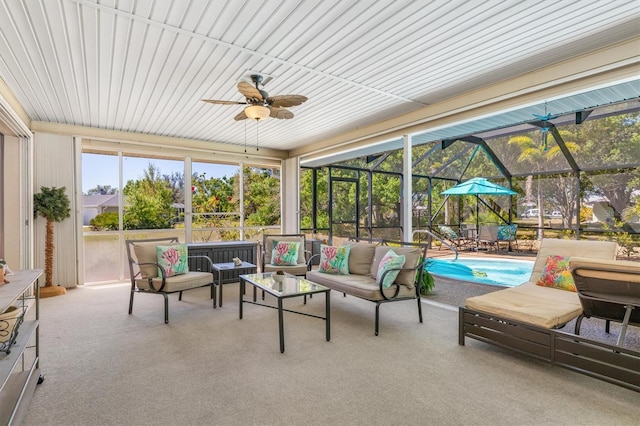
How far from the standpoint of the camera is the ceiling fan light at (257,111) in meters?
3.43

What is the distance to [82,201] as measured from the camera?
5742 mm

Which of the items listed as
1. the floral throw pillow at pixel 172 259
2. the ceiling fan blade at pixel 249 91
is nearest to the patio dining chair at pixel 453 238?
the floral throw pillow at pixel 172 259

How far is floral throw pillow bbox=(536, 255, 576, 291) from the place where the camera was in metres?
3.34

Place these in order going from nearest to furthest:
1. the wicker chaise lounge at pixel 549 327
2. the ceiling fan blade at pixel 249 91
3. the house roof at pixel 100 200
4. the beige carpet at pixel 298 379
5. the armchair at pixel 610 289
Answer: the beige carpet at pixel 298 379 → the wicker chaise lounge at pixel 549 327 → the armchair at pixel 610 289 → the ceiling fan blade at pixel 249 91 → the house roof at pixel 100 200

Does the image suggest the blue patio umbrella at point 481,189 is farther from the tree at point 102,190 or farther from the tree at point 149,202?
the tree at point 102,190

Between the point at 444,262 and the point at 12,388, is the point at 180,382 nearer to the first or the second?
the point at 12,388

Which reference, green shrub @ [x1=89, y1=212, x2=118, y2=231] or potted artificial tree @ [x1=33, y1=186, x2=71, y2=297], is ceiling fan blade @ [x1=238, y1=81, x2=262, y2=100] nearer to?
potted artificial tree @ [x1=33, y1=186, x2=71, y2=297]

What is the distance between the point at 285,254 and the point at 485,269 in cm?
452

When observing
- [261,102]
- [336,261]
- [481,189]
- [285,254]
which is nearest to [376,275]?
[336,261]

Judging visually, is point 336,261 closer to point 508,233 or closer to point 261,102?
point 261,102

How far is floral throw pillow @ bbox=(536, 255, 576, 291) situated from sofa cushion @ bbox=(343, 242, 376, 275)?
1872 mm

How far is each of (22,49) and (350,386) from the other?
4004mm

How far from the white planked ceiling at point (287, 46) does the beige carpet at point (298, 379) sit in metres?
2.71

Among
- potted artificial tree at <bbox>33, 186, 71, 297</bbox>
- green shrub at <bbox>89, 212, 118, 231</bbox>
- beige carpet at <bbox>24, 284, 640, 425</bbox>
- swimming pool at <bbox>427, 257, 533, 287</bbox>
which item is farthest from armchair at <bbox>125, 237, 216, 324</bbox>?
swimming pool at <bbox>427, 257, 533, 287</bbox>
